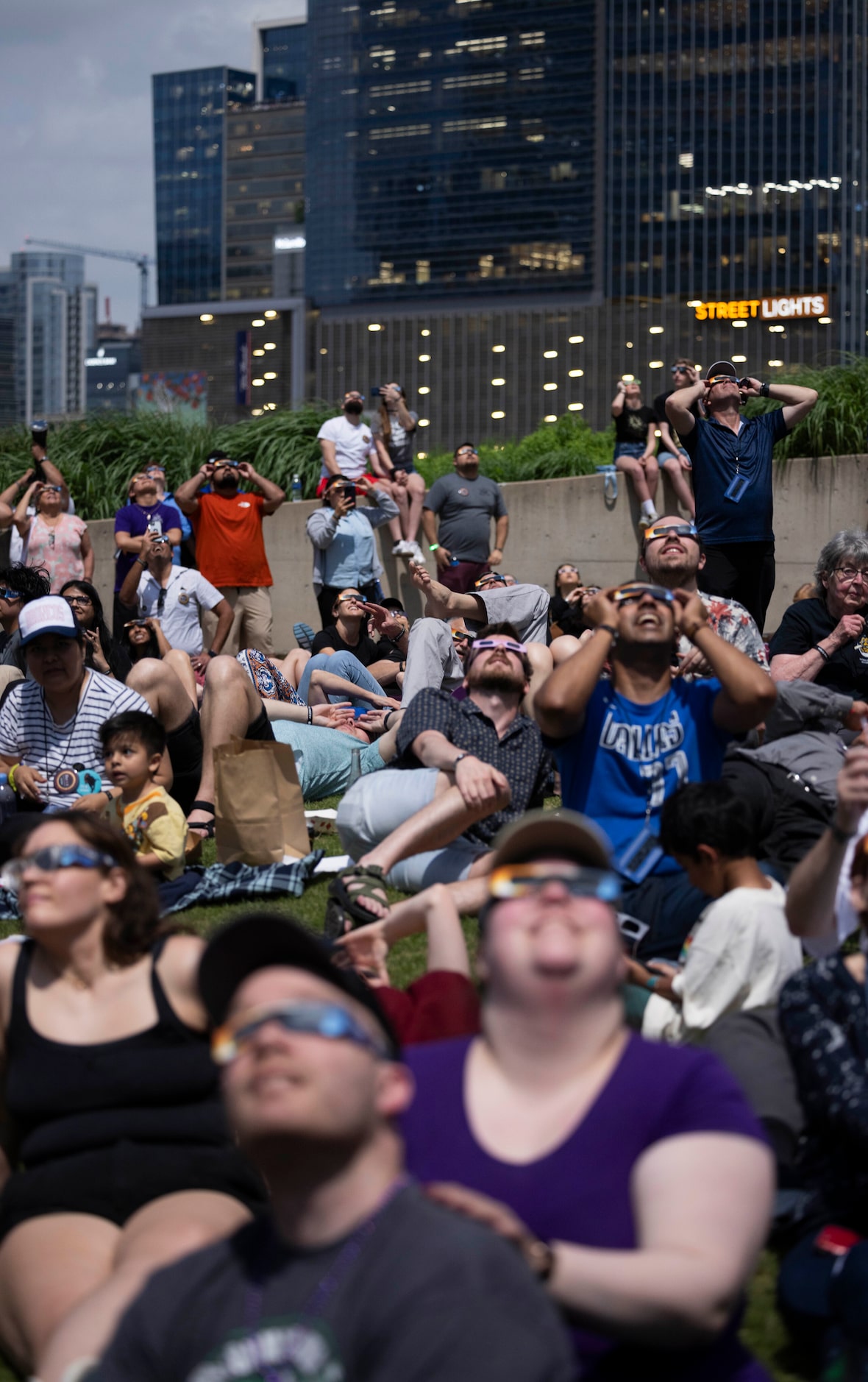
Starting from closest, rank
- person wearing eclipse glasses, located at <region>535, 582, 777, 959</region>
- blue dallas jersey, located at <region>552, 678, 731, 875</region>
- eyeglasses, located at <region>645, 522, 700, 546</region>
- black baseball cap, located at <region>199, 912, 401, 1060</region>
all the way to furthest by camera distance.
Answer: black baseball cap, located at <region>199, 912, 401, 1060</region>
person wearing eclipse glasses, located at <region>535, 582, 777, 959</region>
blue dallas jersey, located at <region>552, 678, 731, 875</region>
eyeglasses, located at <region>645, 522, 700, 546</region>

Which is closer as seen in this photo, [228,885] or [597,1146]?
[597,1146]

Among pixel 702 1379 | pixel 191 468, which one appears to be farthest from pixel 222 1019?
pixel 191 468

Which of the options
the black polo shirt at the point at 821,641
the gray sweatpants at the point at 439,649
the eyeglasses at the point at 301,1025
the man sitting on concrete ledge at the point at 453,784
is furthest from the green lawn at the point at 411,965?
the black polo shirt at the point at 821,641

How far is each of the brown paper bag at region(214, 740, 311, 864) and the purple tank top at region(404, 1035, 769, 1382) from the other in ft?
13.6

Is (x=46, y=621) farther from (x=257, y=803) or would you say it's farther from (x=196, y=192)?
(x=196, y=192)

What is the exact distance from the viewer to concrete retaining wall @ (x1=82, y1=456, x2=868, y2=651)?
495 inches

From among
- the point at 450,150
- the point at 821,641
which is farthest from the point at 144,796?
the point at 450,150

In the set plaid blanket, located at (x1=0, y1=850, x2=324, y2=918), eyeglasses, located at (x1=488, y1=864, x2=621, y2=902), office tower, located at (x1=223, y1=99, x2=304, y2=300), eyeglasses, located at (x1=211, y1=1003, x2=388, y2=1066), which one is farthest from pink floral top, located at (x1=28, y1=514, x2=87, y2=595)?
office tower, located at (x1=223, y1=99, x2=304, y2=300)

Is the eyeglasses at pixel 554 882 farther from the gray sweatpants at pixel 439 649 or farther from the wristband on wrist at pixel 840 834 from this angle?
the gray sweatpants at pixel 439 649

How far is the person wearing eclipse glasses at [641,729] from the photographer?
464 cm

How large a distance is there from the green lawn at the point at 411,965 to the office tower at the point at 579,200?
95.4 metres

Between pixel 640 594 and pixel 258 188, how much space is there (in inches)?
7372

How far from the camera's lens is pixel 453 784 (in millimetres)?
5762

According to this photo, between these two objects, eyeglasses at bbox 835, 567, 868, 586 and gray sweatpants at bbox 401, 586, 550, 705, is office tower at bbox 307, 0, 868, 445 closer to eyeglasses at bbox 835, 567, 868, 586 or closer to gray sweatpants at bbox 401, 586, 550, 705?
gray sweatpants at bbox 401, 586, 550, 705
